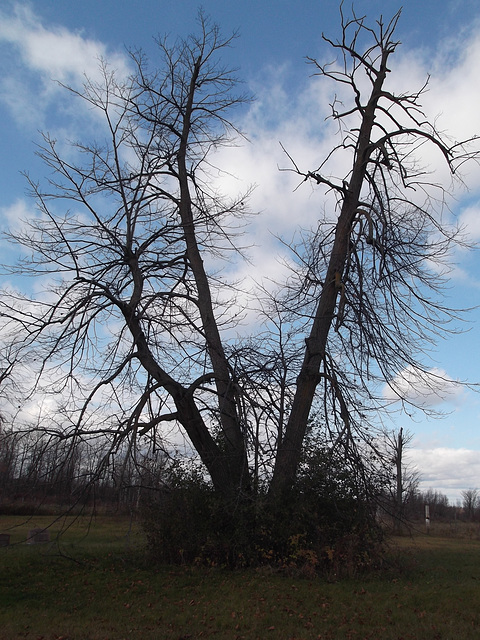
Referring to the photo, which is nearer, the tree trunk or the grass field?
the grass field

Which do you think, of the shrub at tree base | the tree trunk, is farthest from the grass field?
the tree trunk

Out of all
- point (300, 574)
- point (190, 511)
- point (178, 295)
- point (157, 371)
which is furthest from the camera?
point (178, 295)

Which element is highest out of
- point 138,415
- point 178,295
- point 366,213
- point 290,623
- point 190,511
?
point 366,213

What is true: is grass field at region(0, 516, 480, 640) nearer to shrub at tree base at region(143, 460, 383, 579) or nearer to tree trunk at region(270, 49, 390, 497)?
shrub at tree base at region(143, 460, 383, 579)

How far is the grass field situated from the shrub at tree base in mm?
428

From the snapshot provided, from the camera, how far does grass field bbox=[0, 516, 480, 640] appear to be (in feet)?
23.7

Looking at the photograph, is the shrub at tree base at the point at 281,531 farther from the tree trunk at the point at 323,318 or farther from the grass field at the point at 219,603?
the tree trunk at the point at 323,318

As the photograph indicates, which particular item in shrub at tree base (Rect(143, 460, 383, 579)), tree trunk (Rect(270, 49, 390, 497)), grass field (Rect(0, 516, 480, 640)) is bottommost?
→ grass field (Rect(0, 516, 480, 640))

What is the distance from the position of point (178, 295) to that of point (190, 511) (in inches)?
198

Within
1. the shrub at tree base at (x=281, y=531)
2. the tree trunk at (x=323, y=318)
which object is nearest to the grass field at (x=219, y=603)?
the shrub at tree base at (x=281, y=531)

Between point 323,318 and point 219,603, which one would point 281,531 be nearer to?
point 219,603

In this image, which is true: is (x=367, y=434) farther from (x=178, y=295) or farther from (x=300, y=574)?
(x=178, y=295)

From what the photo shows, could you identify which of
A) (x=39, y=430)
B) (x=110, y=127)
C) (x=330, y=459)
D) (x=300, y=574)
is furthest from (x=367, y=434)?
(x=110, y=127)

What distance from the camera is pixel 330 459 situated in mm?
11227
